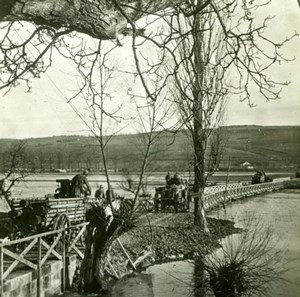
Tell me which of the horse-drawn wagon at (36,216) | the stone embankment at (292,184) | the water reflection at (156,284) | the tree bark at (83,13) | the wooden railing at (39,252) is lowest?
the water reflection at (156,284)

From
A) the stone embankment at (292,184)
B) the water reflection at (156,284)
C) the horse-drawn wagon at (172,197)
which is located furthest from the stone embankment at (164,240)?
the stone embankment at (292,184)

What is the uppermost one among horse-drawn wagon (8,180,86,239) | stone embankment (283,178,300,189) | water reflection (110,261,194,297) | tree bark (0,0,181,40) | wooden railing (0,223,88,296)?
tree bark (0,0,181,40)

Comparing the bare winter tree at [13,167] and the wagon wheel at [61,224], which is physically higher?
the bare winter tree at [13,167]

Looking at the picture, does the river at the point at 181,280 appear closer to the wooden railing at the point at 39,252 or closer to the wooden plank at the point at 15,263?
the wooden railing at the point at 39,252

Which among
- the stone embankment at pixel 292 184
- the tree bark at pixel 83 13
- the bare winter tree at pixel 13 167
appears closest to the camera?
the tree bark at pixel 83 13

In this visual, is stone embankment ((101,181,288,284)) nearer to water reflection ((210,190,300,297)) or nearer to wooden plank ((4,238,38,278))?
water reflection ((210,190,300,297))

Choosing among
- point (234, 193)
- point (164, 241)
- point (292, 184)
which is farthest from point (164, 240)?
point (292, 184)

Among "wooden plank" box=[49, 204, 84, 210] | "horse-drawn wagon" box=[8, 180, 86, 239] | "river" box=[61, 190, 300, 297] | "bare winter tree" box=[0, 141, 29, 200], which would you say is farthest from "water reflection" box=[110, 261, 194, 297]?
"bare winter tree" box=[0, 141, 29, 200]

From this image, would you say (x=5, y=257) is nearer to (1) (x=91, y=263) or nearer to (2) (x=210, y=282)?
(1) (x=91, y=263)
